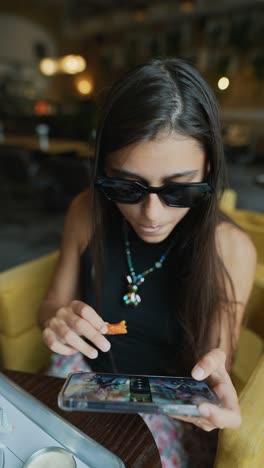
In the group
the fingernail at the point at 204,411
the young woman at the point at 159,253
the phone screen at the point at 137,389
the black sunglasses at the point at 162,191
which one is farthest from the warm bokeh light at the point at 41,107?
the fingernail at the point at 204,411

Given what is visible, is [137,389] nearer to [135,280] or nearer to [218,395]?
[218,395]

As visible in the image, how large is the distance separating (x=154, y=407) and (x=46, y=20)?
37.3 feet

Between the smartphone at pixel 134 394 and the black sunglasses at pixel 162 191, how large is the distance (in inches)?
13.8

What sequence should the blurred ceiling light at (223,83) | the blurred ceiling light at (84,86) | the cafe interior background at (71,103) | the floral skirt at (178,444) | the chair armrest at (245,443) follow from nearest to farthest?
the chair armrest at (245,443) → the floral skirt at (178,444) → the blurred ceiling light at (223,83) → the cafe interior background at (71,103) → the blurred ceiling light at (84,86)

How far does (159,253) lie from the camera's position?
94cm

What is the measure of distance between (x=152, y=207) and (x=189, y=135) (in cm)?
17

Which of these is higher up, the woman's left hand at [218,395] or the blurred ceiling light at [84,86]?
the blurred ceiling light at [84,86]

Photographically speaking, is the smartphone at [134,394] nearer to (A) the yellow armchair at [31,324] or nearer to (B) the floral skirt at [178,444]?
(B) the floral skirt at [178,444]

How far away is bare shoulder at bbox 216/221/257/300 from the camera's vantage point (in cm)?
90

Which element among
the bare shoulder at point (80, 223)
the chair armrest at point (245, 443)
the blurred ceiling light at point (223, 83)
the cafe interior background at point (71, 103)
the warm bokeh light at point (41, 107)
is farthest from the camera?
the warm bokeh light at point (41, 107)

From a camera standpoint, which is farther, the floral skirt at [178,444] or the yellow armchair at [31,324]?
the yellow armchair at [31,324]

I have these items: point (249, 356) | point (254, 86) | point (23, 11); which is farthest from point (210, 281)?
point (23, 11)

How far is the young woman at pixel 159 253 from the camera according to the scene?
0.68m

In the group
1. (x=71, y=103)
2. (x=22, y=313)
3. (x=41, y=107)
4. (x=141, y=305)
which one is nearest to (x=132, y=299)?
(x=141, y=305)
